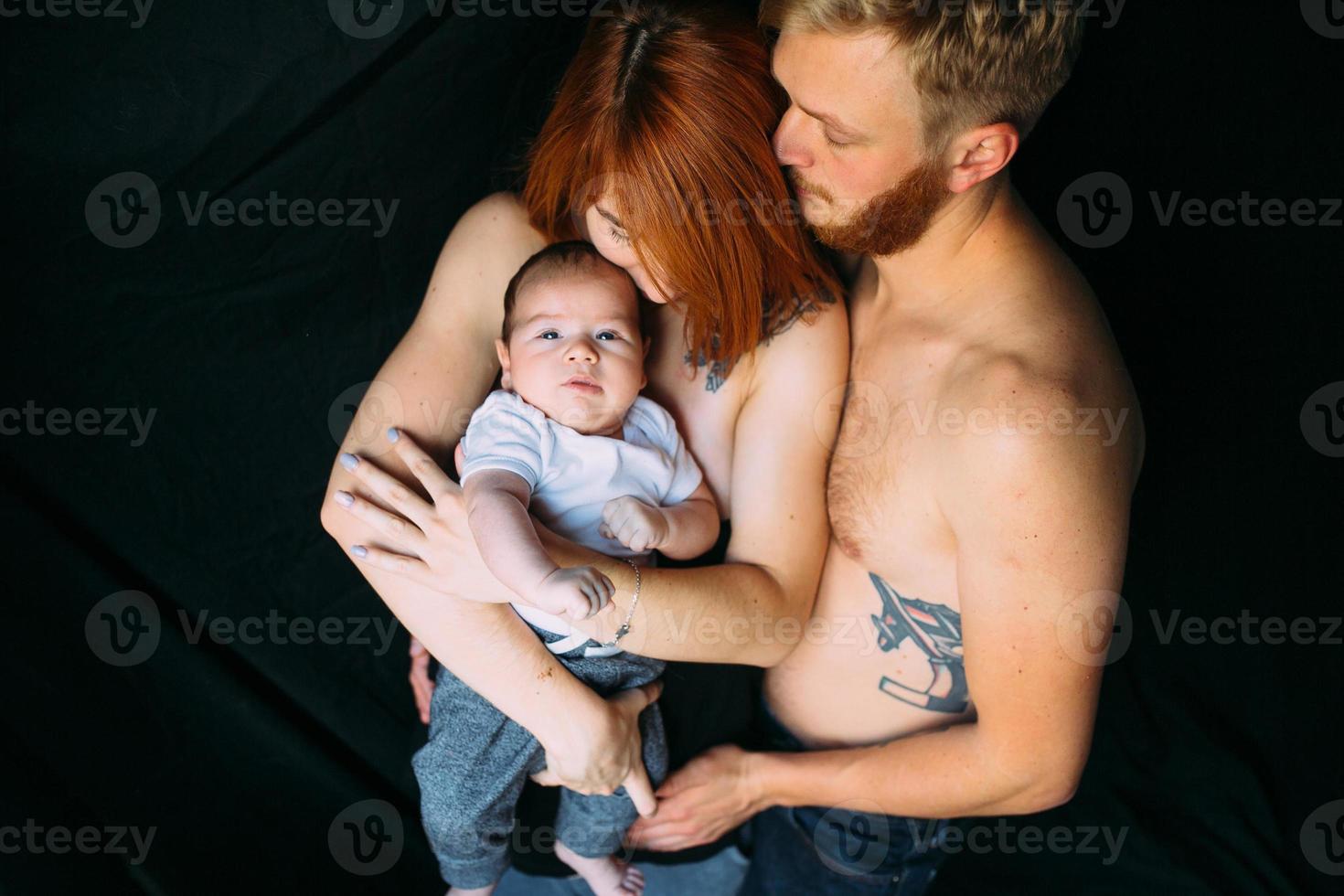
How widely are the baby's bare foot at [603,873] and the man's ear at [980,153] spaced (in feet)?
4.26

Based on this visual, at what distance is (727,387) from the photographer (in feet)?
5.64

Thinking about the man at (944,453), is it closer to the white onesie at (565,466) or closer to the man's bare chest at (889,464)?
the man's bare chest at (889,464)

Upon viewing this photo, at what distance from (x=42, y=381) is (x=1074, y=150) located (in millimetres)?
2027

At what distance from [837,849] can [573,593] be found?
42.3 inches

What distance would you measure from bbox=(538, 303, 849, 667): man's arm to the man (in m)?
0.09

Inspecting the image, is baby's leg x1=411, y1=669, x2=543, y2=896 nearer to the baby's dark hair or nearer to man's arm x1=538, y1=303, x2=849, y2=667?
man's arm x1=538, y1=303, x2=849, y2=667

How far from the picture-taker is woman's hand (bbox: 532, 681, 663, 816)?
158 cm

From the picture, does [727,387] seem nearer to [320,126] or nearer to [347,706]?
[320,126]

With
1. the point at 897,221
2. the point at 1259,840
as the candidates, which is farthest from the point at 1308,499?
the point at 897,221

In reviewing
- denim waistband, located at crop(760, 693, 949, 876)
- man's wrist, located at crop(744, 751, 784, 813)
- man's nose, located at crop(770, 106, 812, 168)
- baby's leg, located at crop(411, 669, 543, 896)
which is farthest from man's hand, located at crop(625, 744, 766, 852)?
man's nose, located at crop(770, 106, 812, 168)

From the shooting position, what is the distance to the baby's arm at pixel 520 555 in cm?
120

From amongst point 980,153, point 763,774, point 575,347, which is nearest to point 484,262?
point 575,347

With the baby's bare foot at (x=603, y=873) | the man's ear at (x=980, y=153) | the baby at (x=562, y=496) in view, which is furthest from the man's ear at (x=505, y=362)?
the baby's bare foot at (x=603, y=873)

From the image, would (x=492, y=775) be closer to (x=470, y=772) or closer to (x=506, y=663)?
(x=470, y=772)
